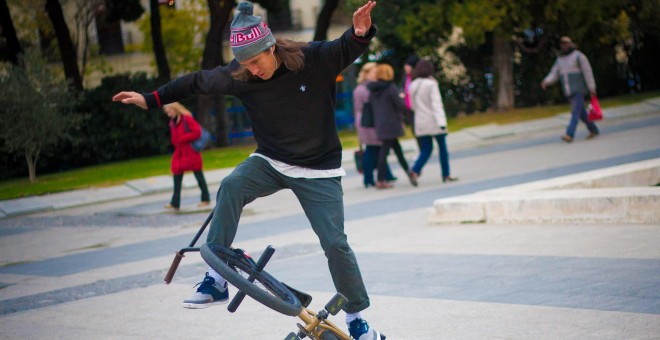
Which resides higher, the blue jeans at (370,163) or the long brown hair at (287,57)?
the long brown hair at (287,57)

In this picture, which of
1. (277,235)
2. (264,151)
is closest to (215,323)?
(264,151)

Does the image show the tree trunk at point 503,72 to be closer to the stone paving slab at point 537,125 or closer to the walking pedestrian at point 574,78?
the stone paving slab at point 537,125

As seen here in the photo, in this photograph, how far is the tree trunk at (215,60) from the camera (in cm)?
2911

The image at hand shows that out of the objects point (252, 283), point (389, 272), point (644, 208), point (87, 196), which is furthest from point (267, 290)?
point (87, 196)

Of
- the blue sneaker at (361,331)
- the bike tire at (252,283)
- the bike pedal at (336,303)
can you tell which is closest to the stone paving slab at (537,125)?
the blue sneaker at (361,331)

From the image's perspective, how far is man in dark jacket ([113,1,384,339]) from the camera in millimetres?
5383

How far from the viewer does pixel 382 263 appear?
9.05 metres

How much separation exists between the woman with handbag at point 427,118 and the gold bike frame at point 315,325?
10577 millimetres

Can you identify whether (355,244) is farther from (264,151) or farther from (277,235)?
(264,151)

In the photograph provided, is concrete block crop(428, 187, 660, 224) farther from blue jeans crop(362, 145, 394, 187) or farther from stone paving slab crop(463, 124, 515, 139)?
stone paving slab crop(463, 124, 515, 139)

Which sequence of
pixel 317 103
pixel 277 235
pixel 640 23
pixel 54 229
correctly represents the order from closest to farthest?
1. pixel 317 103
2. pixel 277 235
3. pixel 54 229
4. pixel 640 23

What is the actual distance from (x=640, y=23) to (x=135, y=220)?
70.6ft

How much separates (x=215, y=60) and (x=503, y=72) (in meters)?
8.80

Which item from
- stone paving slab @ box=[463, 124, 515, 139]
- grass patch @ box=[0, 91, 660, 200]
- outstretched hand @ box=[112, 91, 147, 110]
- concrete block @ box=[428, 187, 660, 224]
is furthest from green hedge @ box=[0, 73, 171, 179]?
outstretched hand @ box=[112, 91, 147, 110]
